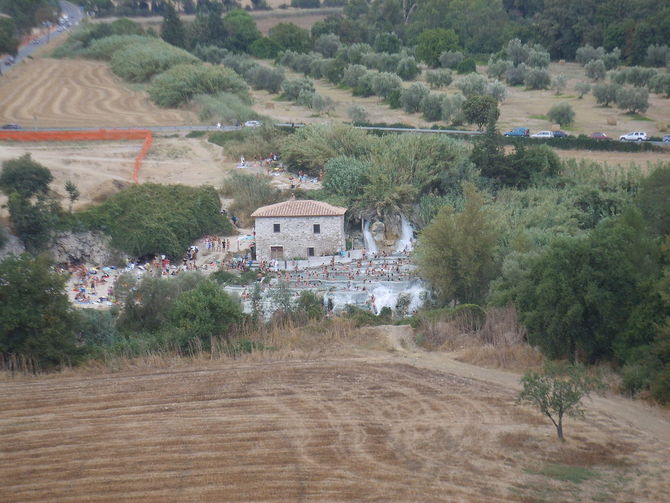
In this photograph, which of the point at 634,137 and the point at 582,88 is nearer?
the point at 634,137

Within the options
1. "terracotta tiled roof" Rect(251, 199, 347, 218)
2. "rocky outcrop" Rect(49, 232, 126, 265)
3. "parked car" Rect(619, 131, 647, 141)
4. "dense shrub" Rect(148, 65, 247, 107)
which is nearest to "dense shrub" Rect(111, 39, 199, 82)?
"dense shrub" Rect(148, 65, 247, 107)

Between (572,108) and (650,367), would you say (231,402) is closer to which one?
(650,367)

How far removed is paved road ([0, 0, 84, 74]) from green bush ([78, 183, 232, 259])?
39.5 m

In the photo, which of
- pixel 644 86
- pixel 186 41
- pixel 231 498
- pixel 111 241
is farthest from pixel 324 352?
pixel 186 41

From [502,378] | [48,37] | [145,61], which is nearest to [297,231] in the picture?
[502,378]

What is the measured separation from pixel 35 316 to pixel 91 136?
95.4ft

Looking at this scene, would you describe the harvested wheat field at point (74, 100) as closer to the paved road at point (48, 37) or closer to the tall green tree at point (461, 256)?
the paved road at point (48, 37)

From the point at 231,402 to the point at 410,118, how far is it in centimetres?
4137

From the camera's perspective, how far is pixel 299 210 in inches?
1383

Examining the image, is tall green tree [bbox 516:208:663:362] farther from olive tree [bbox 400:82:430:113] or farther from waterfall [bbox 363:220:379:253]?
olive tree [bbox 400:82:430:113]

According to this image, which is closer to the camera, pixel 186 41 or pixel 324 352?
pixel 324 352

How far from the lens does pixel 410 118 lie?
58.5 m

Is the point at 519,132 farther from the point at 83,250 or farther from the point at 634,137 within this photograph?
the point at 83,250

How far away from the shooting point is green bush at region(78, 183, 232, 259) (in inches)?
1384
